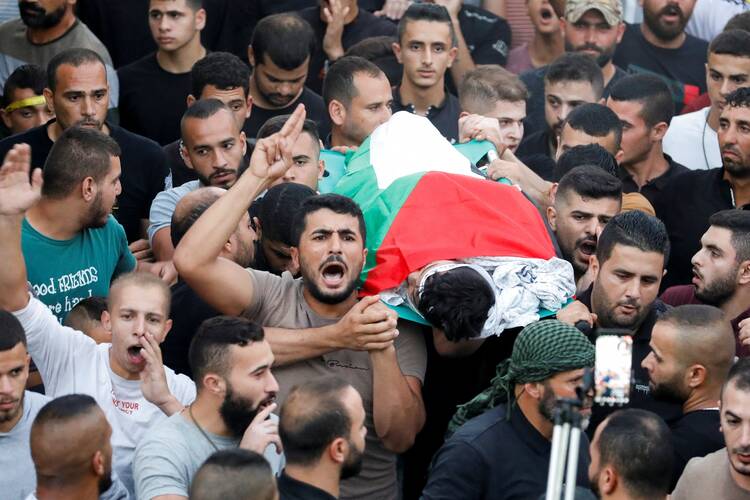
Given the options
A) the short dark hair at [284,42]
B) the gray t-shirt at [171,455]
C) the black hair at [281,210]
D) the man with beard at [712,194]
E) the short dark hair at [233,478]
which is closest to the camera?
the short dark hair at [233,478]

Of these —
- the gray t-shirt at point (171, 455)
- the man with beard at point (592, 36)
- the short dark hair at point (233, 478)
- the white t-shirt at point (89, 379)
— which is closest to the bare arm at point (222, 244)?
the white t-shirt at point (89, 379)

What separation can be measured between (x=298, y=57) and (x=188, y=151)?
4.32 feet

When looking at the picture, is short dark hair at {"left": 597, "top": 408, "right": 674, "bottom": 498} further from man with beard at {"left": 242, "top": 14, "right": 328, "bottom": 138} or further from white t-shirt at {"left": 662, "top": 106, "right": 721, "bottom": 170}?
man with beard at {"left": 242, "top": 14, "right": 328, "bottom": 138}

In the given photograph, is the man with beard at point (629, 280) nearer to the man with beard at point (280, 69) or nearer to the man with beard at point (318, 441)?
the man with beard at point (318, 441)

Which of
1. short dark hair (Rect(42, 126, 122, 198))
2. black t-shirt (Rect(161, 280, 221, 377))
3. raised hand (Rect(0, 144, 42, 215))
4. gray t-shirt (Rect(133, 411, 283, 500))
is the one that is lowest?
black t-shirt (Rect(161, 280, 221, 377))

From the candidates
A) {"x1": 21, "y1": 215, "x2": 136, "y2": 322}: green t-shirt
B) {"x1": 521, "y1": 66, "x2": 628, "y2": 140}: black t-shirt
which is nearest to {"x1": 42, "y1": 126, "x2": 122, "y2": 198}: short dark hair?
{"x1": 21, "y1": 215, "x2": 136, "y2": 322}: green t-shirt

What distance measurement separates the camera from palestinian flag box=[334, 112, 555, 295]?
22.5 feet

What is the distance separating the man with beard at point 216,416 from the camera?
5.75 m

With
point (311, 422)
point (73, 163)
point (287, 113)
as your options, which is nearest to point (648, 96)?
point (287, 113)

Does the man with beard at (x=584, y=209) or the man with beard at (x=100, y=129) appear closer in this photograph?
the man with beard at (x=584, y=209)

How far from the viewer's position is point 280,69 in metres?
9.48

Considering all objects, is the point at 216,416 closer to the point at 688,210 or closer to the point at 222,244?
Answer: the point at 222,244

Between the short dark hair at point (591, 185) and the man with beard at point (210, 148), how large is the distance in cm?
182

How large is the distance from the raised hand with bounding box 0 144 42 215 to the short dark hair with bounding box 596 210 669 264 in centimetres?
257
